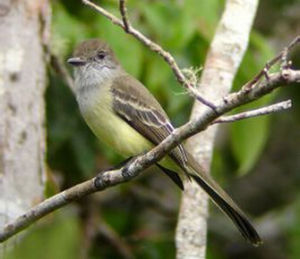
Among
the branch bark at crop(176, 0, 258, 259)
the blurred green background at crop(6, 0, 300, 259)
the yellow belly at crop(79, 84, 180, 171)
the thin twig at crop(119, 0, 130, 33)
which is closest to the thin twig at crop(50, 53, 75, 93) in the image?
the blurred green background at crop(6, 0, 300, 259)

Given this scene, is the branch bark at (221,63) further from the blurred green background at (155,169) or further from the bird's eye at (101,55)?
the bird's eye at (101,55)

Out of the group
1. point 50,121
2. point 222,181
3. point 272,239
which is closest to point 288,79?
point 50,121

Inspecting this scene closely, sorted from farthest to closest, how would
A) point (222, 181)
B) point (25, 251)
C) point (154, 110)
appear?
point (222, 181)
point (154, 110)
point (25, 251)

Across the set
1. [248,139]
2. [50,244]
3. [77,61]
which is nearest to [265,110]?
[50,244]

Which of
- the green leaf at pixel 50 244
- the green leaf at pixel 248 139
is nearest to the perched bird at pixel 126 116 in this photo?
the green leaf at pixel 248 139

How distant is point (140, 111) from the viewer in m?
4.38

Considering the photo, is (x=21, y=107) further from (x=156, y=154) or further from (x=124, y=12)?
(x=124, y=12)

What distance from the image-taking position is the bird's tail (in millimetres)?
4020

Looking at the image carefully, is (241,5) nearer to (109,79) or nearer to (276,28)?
(109,79)

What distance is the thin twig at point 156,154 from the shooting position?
2.71 metres

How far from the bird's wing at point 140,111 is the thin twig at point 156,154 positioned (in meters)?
0.68

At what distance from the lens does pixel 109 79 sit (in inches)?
180

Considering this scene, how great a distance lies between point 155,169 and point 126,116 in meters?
1.83

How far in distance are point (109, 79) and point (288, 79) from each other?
1989 millimetres
